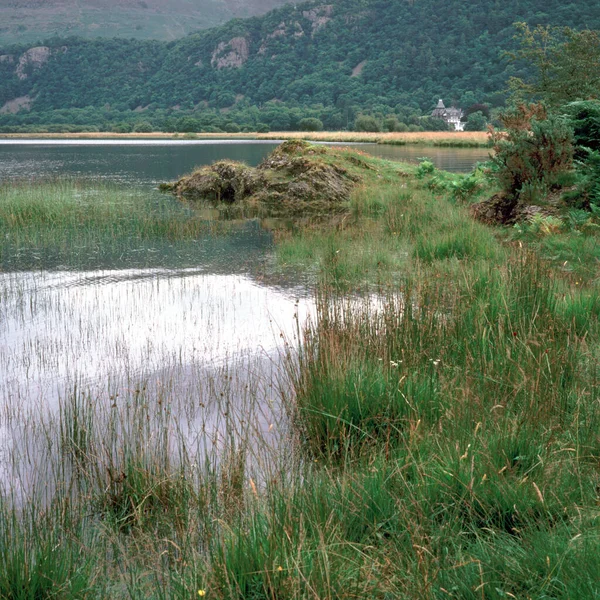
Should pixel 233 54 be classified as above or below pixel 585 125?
above

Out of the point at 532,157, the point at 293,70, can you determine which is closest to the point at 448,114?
the point at 293,70

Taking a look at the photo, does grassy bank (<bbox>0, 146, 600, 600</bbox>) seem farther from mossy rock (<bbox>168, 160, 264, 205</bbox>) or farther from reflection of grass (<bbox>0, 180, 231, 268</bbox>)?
mossy rock (<bbox>168, 160, 264, 205</bbox>)

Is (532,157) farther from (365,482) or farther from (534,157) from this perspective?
(365,482)

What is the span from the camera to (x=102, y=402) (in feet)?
15.6

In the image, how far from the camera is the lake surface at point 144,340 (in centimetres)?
430

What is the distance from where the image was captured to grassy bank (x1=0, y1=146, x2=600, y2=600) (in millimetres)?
2402

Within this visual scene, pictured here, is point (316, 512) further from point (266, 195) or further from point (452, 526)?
point (266, 195)

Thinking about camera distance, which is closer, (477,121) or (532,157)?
(532,157)

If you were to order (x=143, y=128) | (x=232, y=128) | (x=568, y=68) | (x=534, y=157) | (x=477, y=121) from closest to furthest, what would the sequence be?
(x=534, y=157)
(x=568, y=68)
(x=477, y=121)
(x=232, y=128)
(x=143, y=128)

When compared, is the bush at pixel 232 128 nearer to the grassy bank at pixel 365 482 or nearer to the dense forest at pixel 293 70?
the dense forest at pixel 293 70

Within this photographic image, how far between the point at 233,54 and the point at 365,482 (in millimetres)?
132117

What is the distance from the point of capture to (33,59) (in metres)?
143

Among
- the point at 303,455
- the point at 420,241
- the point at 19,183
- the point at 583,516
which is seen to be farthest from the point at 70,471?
the point at 19,183

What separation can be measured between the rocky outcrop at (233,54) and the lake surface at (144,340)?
120158 mm
